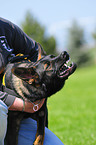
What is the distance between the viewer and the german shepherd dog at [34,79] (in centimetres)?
258

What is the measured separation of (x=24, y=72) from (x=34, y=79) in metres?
0.15

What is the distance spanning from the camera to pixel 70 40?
5353 cm

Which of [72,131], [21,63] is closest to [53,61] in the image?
[21,63]

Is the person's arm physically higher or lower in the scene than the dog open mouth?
lower

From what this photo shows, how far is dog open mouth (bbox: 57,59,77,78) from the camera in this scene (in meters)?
2.62

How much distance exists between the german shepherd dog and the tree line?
46.3 meters

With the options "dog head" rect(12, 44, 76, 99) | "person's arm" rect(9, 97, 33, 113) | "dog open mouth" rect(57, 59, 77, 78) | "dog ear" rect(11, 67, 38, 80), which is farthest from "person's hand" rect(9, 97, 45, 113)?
"dog open mouth" rect(57, 59, 77, 78)

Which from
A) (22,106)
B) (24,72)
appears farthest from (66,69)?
(22,106)

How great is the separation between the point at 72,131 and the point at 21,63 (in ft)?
12.8

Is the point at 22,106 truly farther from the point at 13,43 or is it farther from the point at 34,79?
the point at 13,43

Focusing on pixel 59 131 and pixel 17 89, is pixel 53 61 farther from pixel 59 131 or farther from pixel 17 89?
pixel 59 131

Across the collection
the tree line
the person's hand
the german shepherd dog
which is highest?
the german shepherd dog

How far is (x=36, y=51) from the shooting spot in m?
3.11

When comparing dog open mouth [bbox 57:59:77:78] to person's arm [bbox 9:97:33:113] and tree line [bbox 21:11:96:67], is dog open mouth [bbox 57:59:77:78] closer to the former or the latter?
person's arm [bbox 9:97:33:113]
